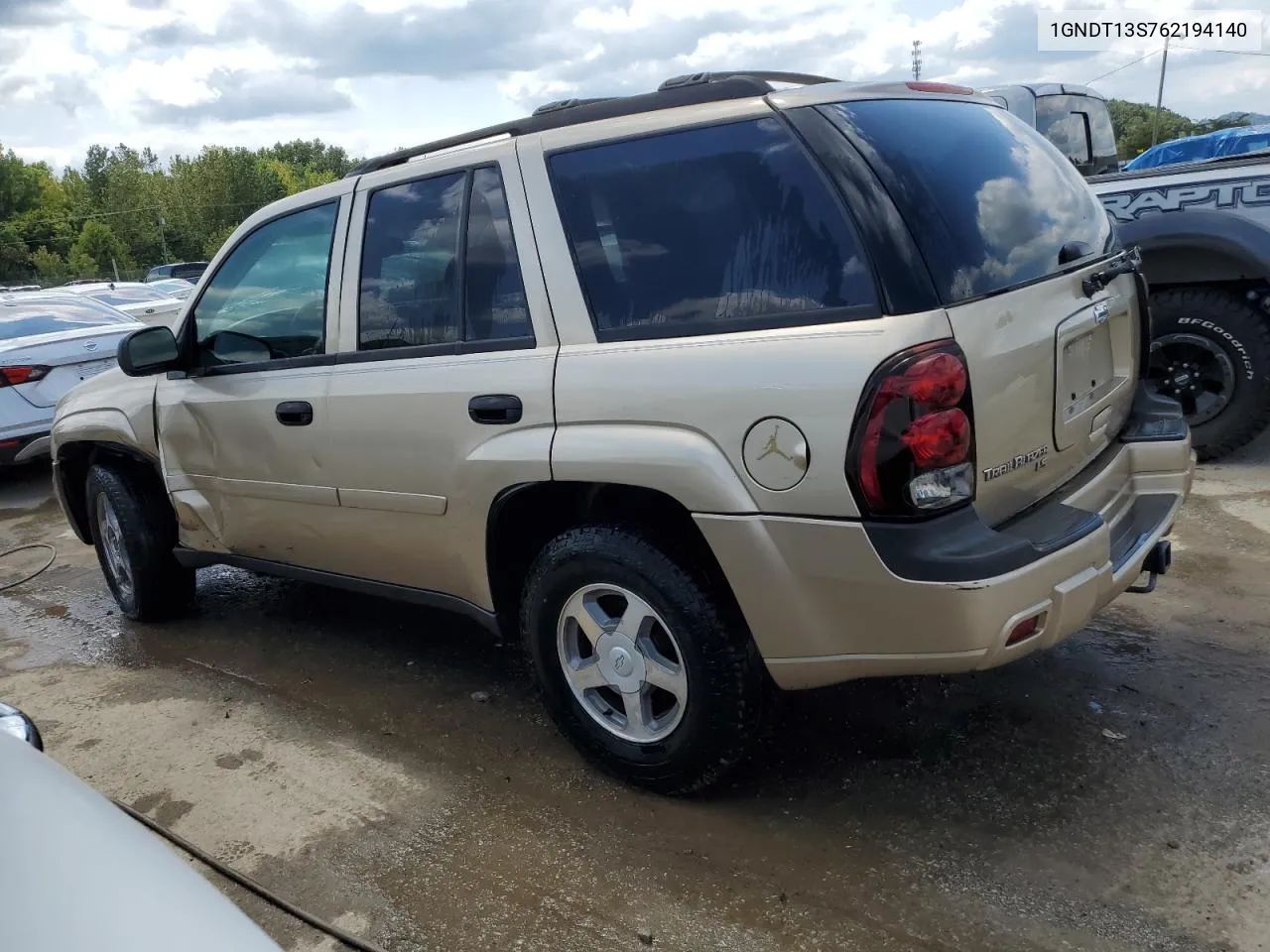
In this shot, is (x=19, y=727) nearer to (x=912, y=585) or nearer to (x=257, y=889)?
(x=257, y=889)

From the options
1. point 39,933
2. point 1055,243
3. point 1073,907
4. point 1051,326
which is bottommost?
point 1073,907

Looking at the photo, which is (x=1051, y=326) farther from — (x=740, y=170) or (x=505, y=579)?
(x=505, y=579)

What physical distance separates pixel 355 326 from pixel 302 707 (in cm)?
146

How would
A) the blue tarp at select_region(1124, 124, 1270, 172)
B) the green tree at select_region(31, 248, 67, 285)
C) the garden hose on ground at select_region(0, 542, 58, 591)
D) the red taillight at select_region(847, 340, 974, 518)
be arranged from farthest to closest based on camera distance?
the green tree at select_region(31, 248, 67, 285)
the blue tarp at select_region(1124, 124, 1270, 172)
the garden hose on ground at select_region(0, 542, 58, 591)
the red taillight at select_region(847, 340, 974, 518)

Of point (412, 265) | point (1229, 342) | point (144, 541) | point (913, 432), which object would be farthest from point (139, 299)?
point (913, 432)

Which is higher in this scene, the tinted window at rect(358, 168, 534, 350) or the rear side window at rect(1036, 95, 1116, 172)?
the rear side window at rect(1036, 95, 1116, 172)

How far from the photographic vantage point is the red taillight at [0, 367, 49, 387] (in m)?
7.46

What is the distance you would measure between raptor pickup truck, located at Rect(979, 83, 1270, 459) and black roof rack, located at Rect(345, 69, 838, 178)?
9.55 feet

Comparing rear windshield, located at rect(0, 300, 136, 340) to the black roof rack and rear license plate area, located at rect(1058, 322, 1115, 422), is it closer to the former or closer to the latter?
the black roof rack

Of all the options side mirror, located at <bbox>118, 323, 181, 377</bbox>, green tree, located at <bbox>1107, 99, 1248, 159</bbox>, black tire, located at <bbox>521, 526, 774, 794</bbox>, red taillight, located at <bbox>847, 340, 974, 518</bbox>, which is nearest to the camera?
red taillight, located at <bbox>847, 340, 974, 518</bbox>

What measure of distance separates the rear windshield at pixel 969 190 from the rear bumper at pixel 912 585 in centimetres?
59

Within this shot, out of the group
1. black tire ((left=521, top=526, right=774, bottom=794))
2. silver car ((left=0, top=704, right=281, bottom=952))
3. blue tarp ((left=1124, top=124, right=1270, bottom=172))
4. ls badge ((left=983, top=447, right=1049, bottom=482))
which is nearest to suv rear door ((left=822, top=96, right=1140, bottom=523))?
ls badge ((left=983, top=447, right=1049, bottom=482))

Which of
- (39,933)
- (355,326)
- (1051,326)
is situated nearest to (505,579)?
(355,326)

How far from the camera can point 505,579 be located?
3.19 meters
